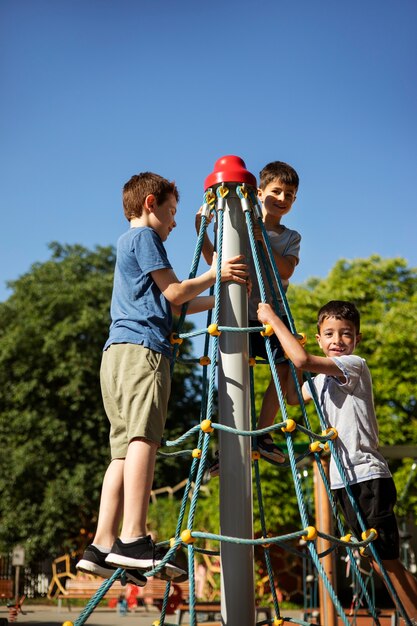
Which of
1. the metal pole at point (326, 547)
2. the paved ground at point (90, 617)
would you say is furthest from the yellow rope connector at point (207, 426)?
the paved ground at point (90, 617)

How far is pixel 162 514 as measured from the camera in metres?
19.0

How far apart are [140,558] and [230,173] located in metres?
1.70

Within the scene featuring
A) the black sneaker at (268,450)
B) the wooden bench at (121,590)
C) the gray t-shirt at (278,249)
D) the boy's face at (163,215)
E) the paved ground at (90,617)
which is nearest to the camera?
the boy's face at (163,215)

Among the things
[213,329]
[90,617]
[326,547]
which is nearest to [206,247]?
[213,329]

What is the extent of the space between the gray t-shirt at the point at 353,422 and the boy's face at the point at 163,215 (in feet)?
3.12

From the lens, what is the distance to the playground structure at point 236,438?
2.66 meters

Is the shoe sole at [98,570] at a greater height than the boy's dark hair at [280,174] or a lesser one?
lesser

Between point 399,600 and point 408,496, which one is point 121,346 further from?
point 408,496

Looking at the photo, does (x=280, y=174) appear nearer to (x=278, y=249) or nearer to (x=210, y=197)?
(x=278, y=249)

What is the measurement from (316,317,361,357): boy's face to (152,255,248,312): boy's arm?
22.8 inches

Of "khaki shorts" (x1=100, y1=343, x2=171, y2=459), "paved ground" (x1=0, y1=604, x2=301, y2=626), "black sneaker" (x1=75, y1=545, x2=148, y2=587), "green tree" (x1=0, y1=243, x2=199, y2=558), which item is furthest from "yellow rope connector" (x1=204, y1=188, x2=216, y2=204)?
"green tree" (x1=0, y1=243, x2=199, y2=558)

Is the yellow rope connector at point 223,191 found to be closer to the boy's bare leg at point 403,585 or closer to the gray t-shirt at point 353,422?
the gray t-shirt at point 353,422

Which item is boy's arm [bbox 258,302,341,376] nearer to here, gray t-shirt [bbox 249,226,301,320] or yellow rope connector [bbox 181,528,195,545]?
gray t-shirt [bbox 249,226,301,320]

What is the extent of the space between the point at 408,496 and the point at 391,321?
4115mm
